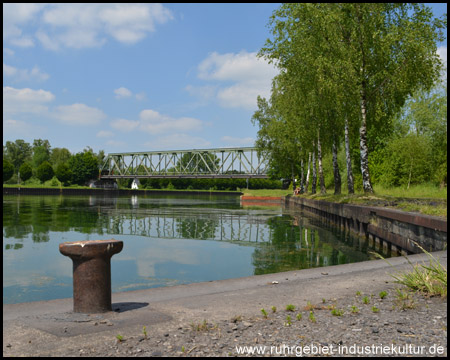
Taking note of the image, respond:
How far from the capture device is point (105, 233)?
17.7m

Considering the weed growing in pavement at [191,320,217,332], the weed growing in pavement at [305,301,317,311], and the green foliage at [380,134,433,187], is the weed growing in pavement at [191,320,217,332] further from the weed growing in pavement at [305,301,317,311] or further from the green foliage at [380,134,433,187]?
the green foliage at [380,134,433,187]

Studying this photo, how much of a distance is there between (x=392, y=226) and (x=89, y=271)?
36.6 feet

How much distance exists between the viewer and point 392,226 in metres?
13.6

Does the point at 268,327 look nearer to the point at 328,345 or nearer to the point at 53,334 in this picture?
the point at 328,345

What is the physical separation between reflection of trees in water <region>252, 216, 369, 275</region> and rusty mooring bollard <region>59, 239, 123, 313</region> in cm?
539

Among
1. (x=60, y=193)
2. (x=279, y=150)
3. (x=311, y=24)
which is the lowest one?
(x=60, y=193)

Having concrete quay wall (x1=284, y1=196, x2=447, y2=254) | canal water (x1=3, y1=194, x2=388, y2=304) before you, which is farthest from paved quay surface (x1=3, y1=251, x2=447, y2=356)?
concrete quay wall (x1=284, y1=196, x2=447, y2=254)

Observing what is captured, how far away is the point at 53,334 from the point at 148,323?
0.90 meters

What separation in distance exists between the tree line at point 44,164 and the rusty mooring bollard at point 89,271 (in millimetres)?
100477

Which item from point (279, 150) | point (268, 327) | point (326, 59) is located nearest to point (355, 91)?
point (326, 59)

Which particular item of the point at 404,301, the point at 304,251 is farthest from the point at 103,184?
the point at 404,301

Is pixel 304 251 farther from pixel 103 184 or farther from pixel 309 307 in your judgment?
pixel 103 184

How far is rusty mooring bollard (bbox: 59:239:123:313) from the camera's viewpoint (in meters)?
4.73

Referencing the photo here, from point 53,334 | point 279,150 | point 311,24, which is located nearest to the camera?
point 53,334
